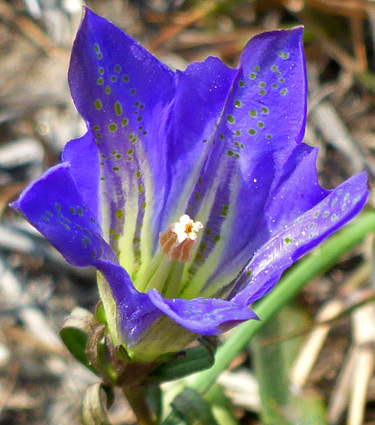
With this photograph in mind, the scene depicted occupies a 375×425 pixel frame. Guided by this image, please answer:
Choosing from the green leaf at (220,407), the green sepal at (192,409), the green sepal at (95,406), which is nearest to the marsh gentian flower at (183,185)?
the green sepal at (95,406)

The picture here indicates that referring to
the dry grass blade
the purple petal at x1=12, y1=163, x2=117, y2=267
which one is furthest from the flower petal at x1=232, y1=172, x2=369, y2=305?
the dry grass blade

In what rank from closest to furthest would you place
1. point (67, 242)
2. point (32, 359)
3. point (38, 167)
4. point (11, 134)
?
1. point (67, 242)
2. point (32, 359)
3. point (38, 167)
4. point (11, 134)

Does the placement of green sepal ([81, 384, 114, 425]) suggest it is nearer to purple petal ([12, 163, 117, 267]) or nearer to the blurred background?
purple petal ([12, 163, 117, 267])

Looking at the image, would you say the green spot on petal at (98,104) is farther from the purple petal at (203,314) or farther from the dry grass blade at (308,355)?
the dry grass blade at (308,355)

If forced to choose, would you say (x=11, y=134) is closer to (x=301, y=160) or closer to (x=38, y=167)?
(x=38, y=167)

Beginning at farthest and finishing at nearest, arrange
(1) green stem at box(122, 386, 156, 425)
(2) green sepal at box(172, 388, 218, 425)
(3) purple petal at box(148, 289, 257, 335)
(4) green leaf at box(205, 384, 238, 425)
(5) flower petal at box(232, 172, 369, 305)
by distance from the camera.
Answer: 1. (4) green leaf at box(205, 384, 238, 425)
2. (2) green sepal at box(172, 388, 218, 425)
3. (1) green stem at box(122, 386, 156, 425)
4. (5) flower petal at box(232, 172, 369, 305)
5. (3) purple petal at box(148, 289, 257, 335)

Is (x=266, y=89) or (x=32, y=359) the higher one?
(x=266, y=89)

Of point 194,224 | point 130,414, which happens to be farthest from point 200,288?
point 130,414

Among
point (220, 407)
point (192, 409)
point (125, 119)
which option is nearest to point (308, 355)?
point (220, 407)

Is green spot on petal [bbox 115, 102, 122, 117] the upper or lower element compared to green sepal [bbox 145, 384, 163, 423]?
upper
